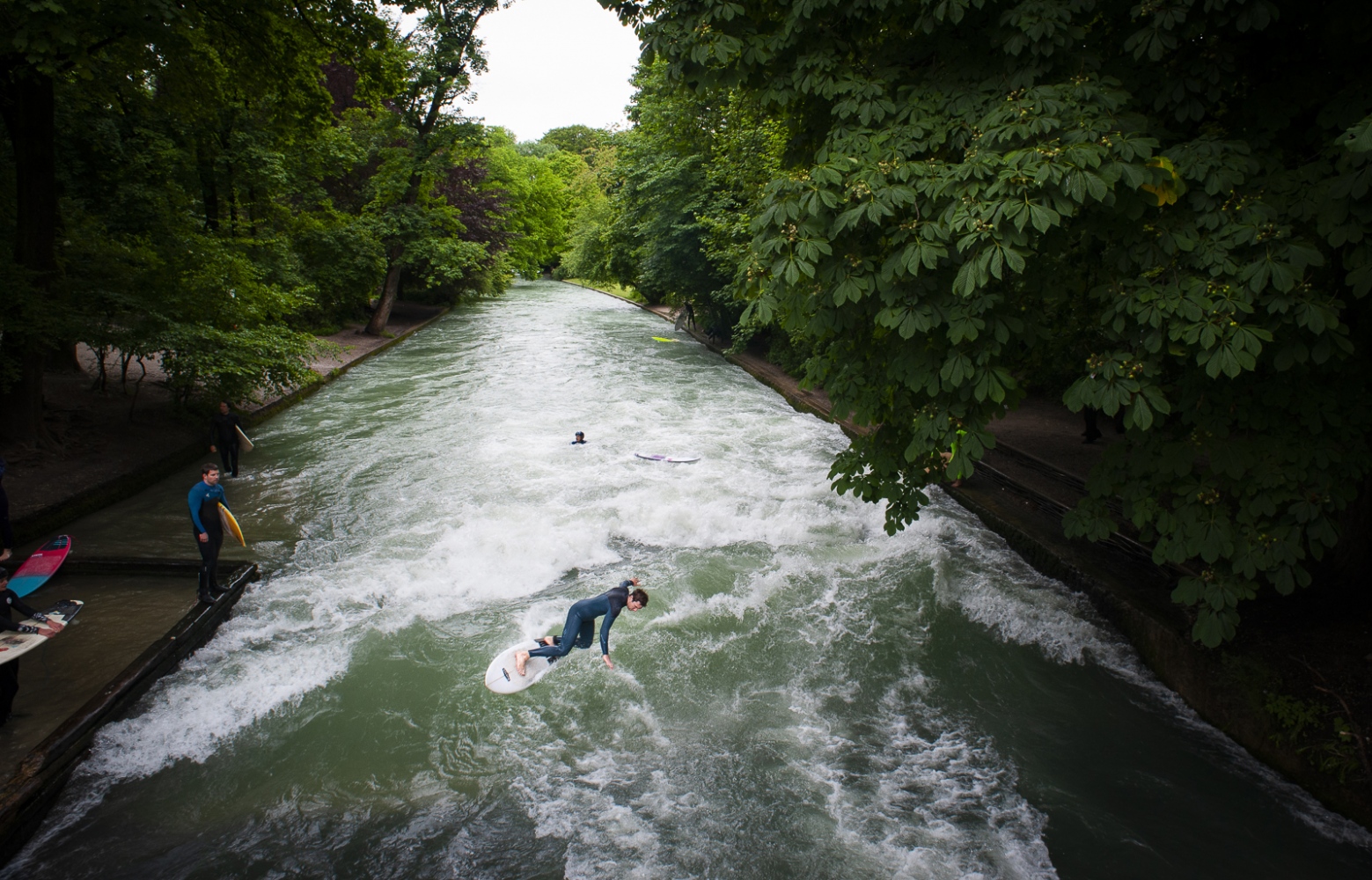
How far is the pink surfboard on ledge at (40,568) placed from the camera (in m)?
7.73

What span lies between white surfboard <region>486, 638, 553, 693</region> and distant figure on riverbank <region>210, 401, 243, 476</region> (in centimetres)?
827

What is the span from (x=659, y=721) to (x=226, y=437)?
9.93 m

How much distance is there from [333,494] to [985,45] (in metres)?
11.2

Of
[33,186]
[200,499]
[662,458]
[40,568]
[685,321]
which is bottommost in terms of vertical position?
[40,568]

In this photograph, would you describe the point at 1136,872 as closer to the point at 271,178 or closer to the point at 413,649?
the point at 413,649

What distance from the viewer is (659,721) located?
688 cm


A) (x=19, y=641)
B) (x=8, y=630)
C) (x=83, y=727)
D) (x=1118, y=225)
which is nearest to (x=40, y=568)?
(x=8, y=630)

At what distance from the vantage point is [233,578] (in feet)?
28.4

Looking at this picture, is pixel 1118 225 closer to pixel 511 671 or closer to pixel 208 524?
pixel 511 671

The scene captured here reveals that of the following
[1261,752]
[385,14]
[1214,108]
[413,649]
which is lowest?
[413,649]

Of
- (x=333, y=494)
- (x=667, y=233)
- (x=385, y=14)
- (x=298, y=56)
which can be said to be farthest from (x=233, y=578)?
(x=667, y=233)

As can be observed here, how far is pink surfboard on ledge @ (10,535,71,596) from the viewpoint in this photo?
25.4ft

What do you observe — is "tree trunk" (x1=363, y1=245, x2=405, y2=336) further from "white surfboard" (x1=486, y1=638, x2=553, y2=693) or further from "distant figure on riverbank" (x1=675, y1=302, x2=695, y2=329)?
"white surfboard" (x1=486, y1=638, x2=553, y2=693)

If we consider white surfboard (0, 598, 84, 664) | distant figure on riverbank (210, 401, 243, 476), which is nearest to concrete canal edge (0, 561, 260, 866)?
white surfboard (0, 598, 84, 664)
